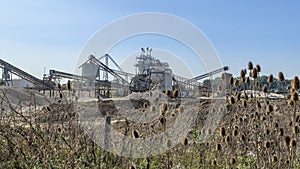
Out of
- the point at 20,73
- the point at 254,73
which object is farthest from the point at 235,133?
the point at 20,73

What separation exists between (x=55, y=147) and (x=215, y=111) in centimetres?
257

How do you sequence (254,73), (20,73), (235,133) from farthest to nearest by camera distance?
(20,73)
(254,73)
(235,133)

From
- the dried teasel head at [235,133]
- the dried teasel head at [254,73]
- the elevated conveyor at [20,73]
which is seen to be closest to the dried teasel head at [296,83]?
the dried teasel head at [254,73]

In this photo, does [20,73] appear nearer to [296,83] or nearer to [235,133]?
[235,133]

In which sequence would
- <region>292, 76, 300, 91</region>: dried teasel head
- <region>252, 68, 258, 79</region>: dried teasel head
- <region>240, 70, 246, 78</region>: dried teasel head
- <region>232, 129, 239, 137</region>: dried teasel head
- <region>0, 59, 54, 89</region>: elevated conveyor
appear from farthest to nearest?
<region>0, 59, 54, 89</region>: elevated conveyor
<region>240, 70, 246, 78</region>: dried teasel head
<region>252, 68, 258, 79</region>: dried teasel head
<region>232, 129, 239, 137</region>: dried teasel head
<region>292, 76, 300, 91</region>: dried teasel head

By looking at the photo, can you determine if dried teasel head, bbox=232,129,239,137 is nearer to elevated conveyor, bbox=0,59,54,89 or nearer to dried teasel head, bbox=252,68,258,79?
dried teasel head, bbox=252,68,258,79

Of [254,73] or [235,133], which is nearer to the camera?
[235,133]

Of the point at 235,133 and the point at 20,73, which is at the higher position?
the point at 20,73

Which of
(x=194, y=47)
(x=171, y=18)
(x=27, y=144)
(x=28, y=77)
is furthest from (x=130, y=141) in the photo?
(x=28, y=77)

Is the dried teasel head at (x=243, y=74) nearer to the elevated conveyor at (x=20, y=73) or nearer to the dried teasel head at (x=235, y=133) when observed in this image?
the dried teasel head at (x=235, y=133)

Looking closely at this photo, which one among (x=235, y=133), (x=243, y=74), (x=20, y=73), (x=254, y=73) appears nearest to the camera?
(x=235, y=133)

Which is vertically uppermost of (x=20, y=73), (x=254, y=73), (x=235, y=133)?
(x=20, y=73)

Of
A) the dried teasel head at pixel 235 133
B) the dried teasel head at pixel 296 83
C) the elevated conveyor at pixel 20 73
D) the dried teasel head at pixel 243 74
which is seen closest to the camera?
the dried teasel head at pixel 296 83

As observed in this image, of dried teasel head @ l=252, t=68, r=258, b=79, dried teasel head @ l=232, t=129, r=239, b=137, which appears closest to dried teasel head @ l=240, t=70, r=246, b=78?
dried teasel head @ l=252, t=68, r=258, b=79
